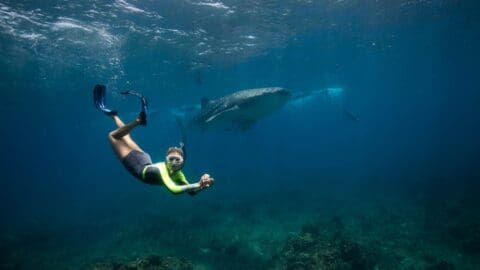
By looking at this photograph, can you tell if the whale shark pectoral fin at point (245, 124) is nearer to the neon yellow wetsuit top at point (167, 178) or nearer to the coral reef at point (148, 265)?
the coral reef at point (148, 265)

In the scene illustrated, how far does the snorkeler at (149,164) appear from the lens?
14.4ft

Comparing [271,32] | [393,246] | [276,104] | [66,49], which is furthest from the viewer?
[271,32]

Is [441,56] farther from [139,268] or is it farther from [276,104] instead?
[139,268]

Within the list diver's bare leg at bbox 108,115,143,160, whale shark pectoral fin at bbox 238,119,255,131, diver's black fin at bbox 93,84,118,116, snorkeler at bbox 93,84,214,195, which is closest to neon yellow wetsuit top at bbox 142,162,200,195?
snorkeler at bbox 93,84,214,195

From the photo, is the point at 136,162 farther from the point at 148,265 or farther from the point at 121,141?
the point at 148,265

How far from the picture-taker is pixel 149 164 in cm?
543

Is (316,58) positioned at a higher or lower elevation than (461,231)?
higher

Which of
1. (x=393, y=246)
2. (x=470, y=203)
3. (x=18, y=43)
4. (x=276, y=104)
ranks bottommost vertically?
(x=393, y=246)

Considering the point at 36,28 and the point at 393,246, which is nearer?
the point at 393,246

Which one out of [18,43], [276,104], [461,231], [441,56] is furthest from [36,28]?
[441,56]

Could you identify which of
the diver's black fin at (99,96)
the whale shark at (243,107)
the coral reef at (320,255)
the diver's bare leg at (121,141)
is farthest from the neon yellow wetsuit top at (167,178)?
the whale shark at (243,107)

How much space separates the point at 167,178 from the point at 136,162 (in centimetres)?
121

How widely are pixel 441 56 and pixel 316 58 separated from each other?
18419 millimetres

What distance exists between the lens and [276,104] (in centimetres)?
1519
